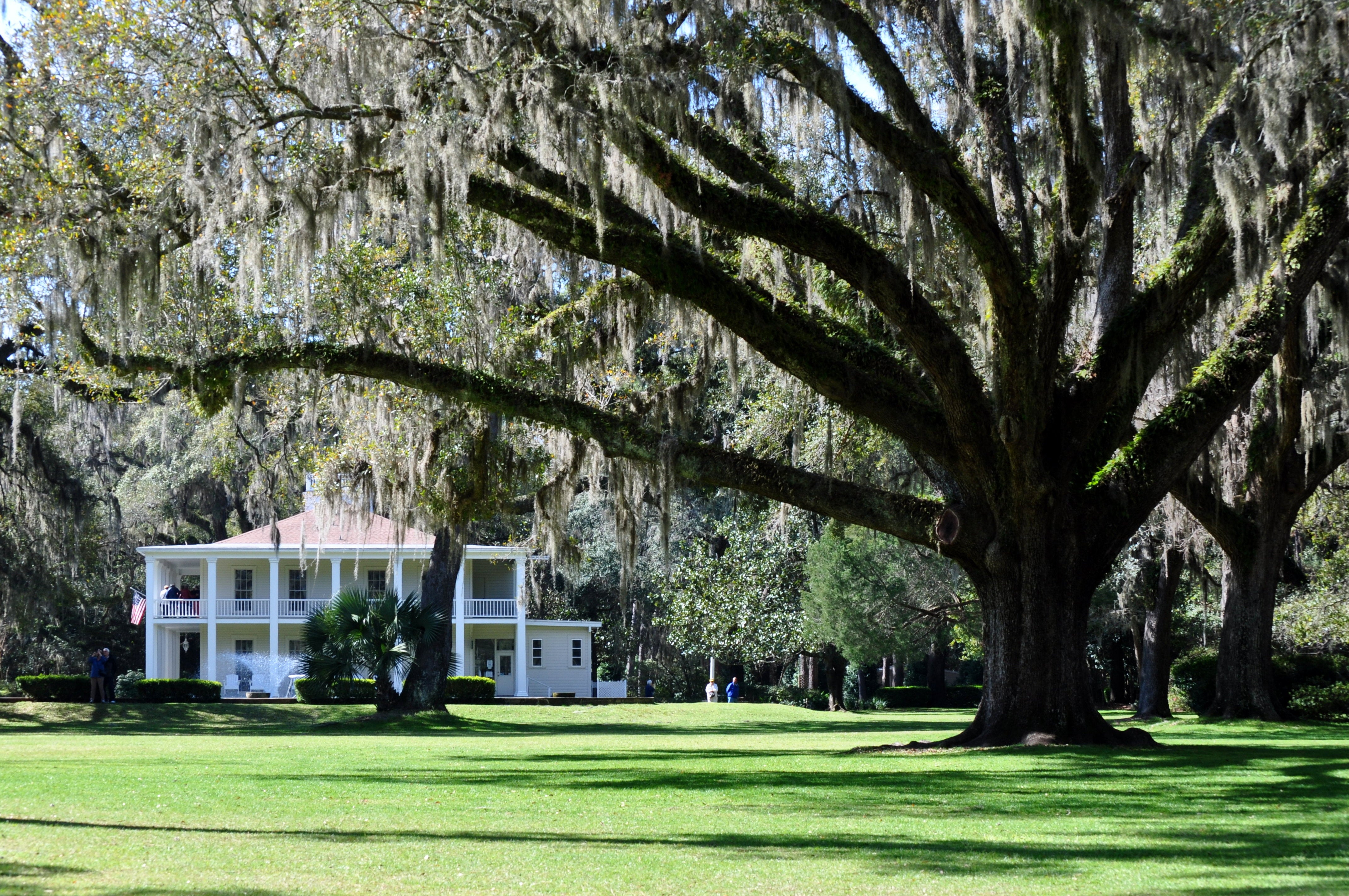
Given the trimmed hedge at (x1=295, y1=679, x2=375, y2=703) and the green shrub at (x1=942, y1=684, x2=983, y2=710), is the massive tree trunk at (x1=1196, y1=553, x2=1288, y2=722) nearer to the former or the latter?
the trimmed hedge at (x1=295, y1=679, x2=375, y2=703)

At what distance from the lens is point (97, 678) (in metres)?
31.2

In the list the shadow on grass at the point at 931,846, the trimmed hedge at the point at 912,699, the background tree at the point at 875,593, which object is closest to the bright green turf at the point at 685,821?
the shadow on grass at the point at 931,846

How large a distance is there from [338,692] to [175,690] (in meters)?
4.73

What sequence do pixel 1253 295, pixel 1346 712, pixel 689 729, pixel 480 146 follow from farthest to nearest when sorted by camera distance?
pixel 689 729, pixel 1346 712, pixel 1253 295, pixel 480 146

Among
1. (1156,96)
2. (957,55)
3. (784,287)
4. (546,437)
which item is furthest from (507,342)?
(1156,96)

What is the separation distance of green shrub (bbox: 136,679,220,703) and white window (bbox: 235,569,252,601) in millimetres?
7434

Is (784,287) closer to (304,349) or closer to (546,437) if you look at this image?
(546,437)

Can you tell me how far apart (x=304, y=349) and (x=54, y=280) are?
2.29 m

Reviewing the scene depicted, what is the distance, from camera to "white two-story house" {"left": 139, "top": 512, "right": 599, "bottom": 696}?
38.3m

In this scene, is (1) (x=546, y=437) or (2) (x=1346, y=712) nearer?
(1) (x=546, y=437)

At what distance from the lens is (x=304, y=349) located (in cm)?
1238

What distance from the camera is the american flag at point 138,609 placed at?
39006mm

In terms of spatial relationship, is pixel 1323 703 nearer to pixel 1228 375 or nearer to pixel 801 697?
pixel 1228 375

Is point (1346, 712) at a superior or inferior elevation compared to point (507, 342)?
inferior
